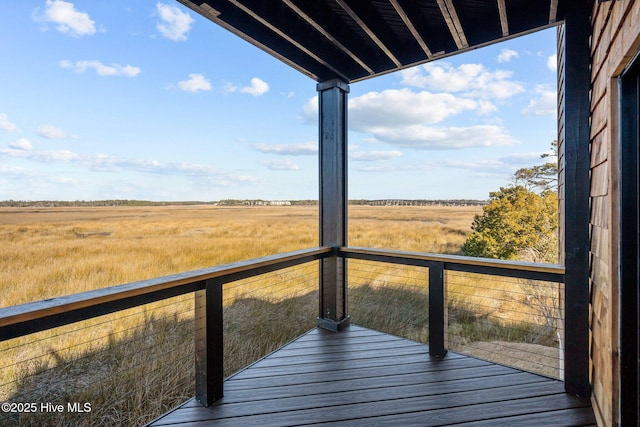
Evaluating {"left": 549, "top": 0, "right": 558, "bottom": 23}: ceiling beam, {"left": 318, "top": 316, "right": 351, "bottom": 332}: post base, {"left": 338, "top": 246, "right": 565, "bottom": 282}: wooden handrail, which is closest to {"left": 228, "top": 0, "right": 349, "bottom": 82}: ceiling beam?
{"left": 549, "top": 0, "right": 558, "bottom": 23}: ceiling beam

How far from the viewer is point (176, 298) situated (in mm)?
3314

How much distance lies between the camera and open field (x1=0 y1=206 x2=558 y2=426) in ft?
6.70

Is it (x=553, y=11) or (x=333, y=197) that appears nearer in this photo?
(x=553, y=11)

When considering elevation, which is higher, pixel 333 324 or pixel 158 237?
pixel 158 237

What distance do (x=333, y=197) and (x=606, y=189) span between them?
6.51 ft

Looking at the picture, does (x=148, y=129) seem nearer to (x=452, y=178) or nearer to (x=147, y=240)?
(x=147, y=240)

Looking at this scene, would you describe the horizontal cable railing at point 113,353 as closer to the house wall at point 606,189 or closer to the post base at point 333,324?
the post base at point 333,324

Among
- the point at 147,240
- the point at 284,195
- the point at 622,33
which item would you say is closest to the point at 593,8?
the point at 622,33

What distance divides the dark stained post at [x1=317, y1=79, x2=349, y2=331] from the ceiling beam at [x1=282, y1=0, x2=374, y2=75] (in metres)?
0.30

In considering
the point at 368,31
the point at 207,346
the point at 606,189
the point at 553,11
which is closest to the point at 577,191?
the point at 606,189

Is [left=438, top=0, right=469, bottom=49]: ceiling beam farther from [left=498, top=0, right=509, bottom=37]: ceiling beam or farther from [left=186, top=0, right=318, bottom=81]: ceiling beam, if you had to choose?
[left=186, top=0, right=318, bottom=81]: ceiling beam

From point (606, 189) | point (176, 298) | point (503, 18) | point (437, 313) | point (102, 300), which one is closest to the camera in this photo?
point (102, 300)

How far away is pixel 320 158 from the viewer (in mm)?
3102

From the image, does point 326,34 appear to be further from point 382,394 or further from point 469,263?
point 382,394
